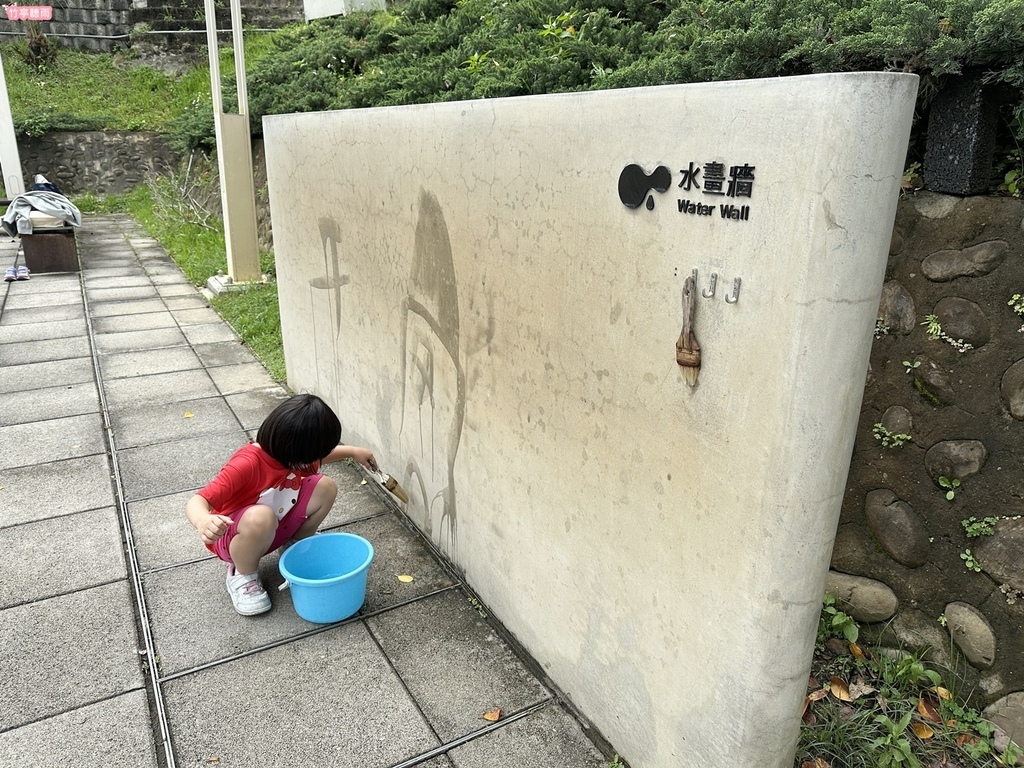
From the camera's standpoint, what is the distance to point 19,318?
23.1ft

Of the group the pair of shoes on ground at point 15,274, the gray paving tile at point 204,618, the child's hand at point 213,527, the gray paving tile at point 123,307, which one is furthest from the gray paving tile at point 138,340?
the child's hand at point 213,527

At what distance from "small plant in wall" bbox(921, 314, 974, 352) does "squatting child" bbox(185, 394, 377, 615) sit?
1990 millimetres

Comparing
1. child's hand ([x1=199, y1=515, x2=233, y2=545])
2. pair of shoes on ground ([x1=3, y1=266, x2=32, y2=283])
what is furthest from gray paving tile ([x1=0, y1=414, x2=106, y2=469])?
pair of shoes on ground ([x1=3, y1=266, x2=32, y2=283])

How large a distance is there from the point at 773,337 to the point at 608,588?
949mm

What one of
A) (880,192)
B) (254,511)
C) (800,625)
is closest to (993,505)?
(800,625)

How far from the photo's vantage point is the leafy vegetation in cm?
208

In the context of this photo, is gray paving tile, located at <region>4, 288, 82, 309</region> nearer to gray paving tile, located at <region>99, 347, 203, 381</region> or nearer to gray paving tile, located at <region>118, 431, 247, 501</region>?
gray paving tile, located at <region>99, 347, 203, 381</region>

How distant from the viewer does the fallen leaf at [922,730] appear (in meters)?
2.13

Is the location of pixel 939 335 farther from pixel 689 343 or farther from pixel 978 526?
pixel 689 343

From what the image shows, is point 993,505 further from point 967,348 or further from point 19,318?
point 19,318

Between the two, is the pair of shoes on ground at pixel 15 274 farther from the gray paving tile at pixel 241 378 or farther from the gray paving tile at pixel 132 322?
the gray paving tile at pixel 241 378

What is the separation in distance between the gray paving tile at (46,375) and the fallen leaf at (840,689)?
520cm

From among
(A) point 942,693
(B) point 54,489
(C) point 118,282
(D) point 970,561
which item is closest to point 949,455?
(D) point 970,561

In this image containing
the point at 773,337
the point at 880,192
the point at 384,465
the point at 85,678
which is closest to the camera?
the point at 880,192
